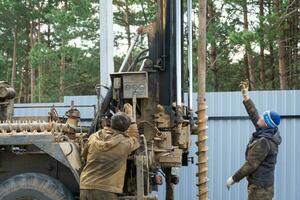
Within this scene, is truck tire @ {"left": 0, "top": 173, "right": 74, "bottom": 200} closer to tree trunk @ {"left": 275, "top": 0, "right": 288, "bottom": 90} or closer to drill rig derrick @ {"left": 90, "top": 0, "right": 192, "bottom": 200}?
drill rig derrick @ {"left": 90, "top": 0, "right": 192, "bottom": 200}

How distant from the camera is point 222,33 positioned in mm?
24641

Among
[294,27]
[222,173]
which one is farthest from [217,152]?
[294,27]

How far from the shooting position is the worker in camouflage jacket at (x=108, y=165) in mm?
5824

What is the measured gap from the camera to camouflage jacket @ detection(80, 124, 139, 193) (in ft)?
19.1

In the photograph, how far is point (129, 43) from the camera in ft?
87.2

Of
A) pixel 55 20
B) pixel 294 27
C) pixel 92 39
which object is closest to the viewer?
pixel 294 27

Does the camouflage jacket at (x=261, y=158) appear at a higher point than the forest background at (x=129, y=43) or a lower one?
lower

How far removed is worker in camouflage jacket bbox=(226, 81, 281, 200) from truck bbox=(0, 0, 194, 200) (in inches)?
Result: 33.3

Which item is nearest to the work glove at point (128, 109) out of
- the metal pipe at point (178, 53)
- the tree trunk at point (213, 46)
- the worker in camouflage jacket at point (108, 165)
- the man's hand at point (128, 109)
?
the man's hand at point (128, 109)

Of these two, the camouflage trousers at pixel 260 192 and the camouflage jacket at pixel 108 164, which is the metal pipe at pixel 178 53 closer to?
the camouflage jacket at pixel 108 164

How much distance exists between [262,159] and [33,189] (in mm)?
2917

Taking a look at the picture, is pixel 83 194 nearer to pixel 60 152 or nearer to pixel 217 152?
pixel 60 152

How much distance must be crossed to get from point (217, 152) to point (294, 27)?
Answer: 1252cm

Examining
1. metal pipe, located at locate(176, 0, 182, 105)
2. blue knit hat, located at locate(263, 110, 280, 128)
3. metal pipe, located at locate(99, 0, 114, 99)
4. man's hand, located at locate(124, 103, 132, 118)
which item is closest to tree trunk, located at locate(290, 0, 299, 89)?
metal pipe, located at locate(99, 0, 114, 99)
